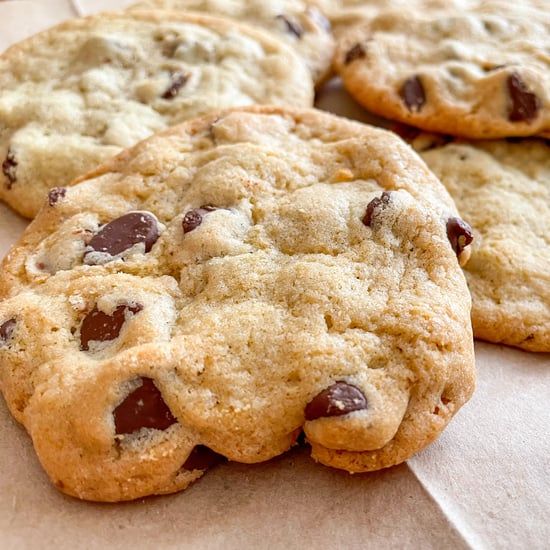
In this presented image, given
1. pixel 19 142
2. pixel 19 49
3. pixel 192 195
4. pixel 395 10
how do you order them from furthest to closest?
pixel 395 10 → pixel 19 49 → pixel 19 142 → pixel 192 195

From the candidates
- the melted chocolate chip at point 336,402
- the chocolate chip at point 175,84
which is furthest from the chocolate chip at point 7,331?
the chocolate chip at point 175,84

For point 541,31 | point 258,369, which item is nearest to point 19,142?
point 258,369

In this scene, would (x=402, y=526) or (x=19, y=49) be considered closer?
(x=402, y=526)

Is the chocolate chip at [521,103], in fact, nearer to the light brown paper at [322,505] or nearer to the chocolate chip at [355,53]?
the chocolate chip at [355,53]

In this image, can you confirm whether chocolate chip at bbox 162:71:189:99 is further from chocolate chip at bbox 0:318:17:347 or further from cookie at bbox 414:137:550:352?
chocolate chip at bbox 0:318:17:347

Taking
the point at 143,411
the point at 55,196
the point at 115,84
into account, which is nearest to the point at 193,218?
the point at 55,196

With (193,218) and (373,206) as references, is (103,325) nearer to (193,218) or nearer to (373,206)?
(193,218)

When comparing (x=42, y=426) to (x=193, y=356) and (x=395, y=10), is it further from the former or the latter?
(x=395, y=10)
